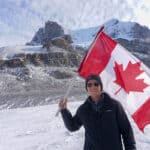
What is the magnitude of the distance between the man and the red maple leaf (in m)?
1.62

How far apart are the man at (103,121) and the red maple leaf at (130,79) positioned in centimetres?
162

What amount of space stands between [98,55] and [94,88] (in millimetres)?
2153

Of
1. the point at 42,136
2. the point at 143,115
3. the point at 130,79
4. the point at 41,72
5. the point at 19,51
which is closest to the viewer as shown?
the point at 143,115

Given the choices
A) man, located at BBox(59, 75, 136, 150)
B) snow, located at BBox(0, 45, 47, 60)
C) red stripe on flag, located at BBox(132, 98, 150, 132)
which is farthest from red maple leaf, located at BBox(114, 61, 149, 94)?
snow, located at BBox(0, 45, 47, 60)

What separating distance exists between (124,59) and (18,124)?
35.9ft

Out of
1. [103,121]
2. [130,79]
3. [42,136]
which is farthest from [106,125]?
[42,136]

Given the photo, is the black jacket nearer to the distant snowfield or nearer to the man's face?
the man's face

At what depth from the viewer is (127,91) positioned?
6.34 m

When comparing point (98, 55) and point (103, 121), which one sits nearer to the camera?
point (103, 121)

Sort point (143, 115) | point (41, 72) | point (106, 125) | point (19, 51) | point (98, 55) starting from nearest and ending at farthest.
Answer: point (106, 125), point (143, 115), point (98, 55), point (41, 72), point (19, 51)

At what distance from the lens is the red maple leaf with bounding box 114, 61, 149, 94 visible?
20.7ft

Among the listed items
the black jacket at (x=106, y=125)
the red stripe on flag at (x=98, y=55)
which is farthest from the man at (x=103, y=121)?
the red stripe on flag at (x=98, y=55)

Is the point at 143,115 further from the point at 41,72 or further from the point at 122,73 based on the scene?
the point at 41,72

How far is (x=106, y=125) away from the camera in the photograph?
466 cm
